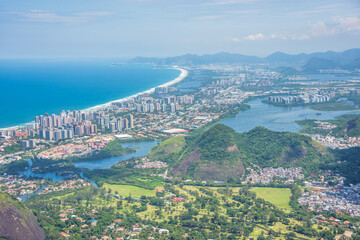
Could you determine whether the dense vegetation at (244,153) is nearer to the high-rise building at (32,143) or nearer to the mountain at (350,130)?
the mountain at (350,130)

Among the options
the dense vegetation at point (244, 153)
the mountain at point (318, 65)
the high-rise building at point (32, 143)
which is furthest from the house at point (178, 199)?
the mountain at point (318, 65)

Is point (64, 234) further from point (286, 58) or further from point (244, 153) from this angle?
point (286, 58)

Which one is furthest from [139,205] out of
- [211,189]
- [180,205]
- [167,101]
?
[167,101]

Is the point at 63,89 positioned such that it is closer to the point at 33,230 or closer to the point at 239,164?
the point at 239,164

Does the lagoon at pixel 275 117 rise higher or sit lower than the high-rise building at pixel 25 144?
higher

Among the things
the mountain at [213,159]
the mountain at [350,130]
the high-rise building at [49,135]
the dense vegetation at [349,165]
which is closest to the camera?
the dense vegetation at [349,165]

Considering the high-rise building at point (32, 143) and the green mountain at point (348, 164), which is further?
the high-rise building at point (32, 143)

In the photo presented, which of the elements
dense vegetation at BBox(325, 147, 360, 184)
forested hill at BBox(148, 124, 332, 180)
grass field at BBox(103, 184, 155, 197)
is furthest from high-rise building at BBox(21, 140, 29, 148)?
dense vegetation at BBox(325, 147, 360, 184)
